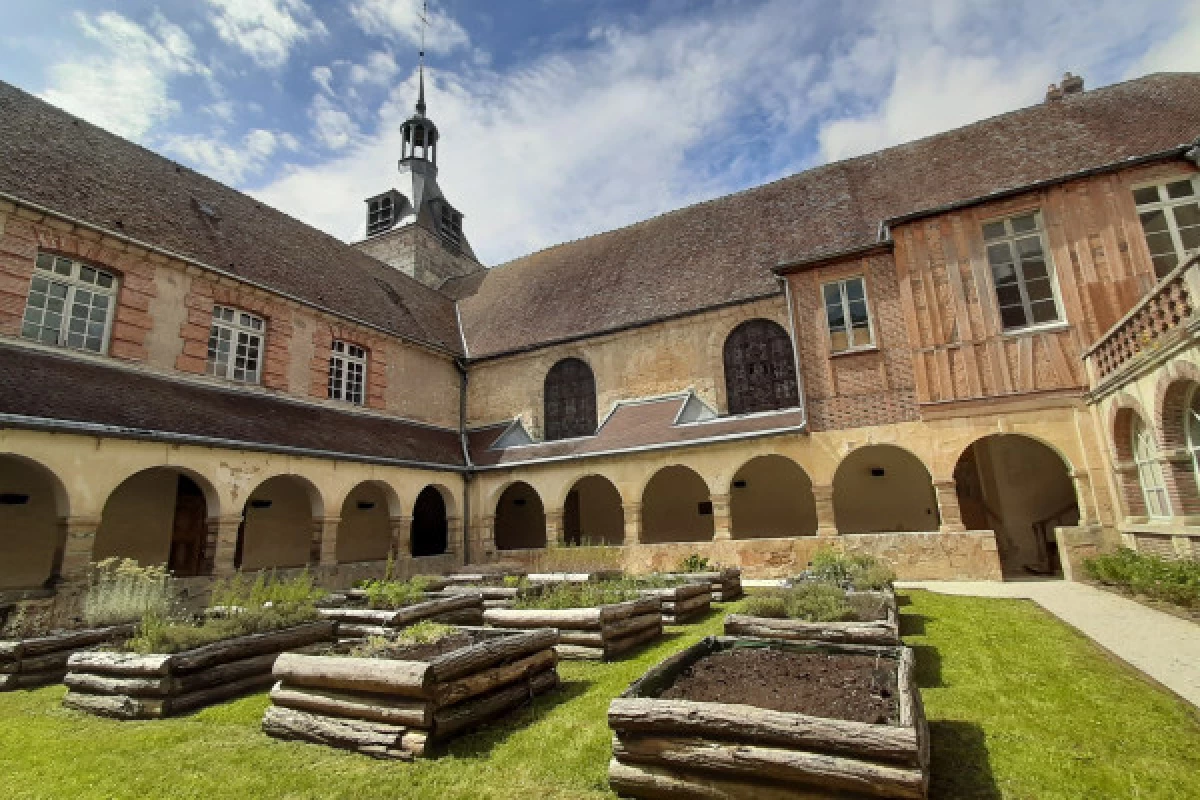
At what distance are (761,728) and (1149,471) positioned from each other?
8901 millimetres

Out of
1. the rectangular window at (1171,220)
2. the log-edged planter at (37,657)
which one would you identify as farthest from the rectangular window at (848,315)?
the log-edged planter at (37,657)

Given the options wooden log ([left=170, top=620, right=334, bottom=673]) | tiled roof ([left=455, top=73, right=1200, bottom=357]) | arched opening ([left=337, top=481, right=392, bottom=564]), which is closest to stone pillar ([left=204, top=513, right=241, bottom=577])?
arched opening ([left=337, top=481, right=392, bottom=564])

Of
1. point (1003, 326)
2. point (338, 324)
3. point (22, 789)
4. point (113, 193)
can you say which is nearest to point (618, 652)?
point (22, 789)

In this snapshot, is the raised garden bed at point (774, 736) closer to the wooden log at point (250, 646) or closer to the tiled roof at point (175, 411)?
the wooden log at point (250, 646)

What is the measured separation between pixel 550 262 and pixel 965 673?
16874 millimetres

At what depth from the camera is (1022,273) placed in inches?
401

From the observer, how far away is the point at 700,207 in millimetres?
17500

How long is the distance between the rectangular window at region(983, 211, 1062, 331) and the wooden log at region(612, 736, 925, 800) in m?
10.1

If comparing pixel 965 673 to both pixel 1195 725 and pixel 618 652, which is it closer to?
pixel 1195 725

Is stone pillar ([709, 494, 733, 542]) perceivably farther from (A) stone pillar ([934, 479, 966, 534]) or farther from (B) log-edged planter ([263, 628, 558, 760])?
(B) log-edged planter ([263, 628, 558, 760])

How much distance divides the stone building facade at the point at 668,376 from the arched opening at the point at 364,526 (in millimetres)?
76

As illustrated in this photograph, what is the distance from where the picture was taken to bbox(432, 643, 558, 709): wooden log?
11.7 ft

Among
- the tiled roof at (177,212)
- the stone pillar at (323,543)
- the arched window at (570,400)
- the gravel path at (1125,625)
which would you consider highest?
the tiled roof at (177,212)

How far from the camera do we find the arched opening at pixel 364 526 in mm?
13328
